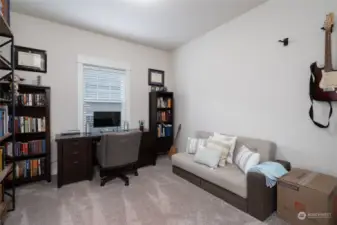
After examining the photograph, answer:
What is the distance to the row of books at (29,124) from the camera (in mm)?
2608

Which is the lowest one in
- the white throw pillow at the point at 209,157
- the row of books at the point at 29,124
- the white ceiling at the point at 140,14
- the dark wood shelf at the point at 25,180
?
the dark wood shelf at the point at 25,180

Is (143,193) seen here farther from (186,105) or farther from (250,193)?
(186,105)

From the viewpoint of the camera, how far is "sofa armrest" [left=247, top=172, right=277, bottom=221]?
1858mm

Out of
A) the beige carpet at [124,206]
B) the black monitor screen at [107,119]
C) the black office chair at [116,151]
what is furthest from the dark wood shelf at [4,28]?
the beige carpet at [124,206]

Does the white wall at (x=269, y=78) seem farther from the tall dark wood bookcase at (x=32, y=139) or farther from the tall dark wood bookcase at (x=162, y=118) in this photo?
the tall dark wood bookcase at (x=32, y=139)

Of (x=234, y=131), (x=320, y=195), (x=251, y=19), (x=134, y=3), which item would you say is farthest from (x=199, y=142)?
(x=134, y=3)

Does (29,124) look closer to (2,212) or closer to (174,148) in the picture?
(2,212)

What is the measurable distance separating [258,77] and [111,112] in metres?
2.60

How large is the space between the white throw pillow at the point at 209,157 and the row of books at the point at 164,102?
5.30 ft

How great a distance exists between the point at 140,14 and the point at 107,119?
1.91 m

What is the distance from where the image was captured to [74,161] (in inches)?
109

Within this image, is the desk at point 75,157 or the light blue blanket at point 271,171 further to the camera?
the desk at point 75,157

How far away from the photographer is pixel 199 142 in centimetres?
309

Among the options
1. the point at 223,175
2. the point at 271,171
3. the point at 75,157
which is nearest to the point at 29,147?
the point at 75,157
